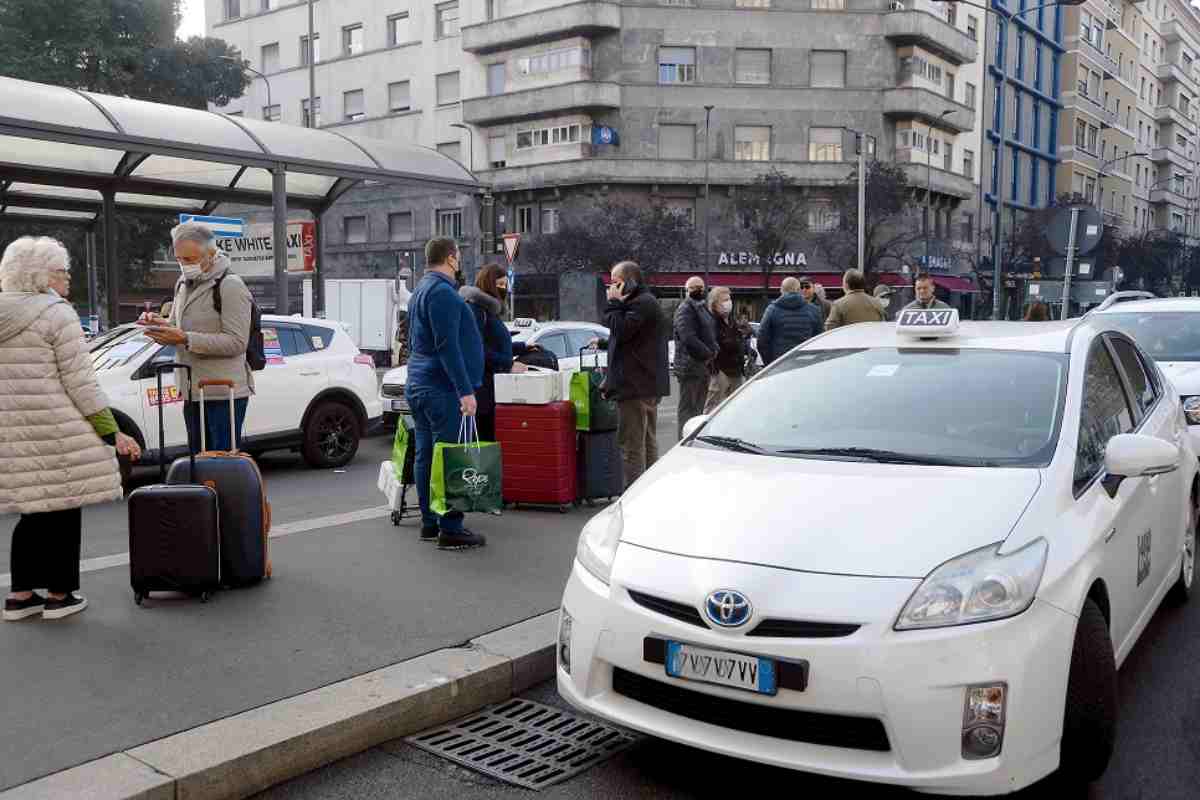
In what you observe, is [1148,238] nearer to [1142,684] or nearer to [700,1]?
[700,1]

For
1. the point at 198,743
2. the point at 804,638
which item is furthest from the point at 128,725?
the point at 804,638

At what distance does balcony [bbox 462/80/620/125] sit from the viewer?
45844 mm

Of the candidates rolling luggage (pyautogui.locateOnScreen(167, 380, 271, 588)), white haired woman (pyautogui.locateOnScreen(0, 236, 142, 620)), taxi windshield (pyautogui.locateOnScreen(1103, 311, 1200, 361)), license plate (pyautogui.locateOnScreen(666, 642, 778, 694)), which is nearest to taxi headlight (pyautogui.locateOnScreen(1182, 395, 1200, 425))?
taxi windshield (pyautogui.locateOnScreen(1103, 311, 1200, 361))

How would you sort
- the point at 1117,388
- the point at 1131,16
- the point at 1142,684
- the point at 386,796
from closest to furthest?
the point at 386,796 → the point at 1142,684 → the point at 1117,388 → the point at 1131,16

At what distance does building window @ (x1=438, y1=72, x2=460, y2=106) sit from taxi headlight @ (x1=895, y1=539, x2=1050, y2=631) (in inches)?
2000

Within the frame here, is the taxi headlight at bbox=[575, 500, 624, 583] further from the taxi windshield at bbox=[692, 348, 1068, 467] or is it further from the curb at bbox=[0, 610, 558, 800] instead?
the curb at bbox=[0, 610, 558, 800]

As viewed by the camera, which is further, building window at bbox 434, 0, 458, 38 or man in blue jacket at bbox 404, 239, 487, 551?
building window at bbox 434, 0, 458, 38

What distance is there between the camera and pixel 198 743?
3553mm

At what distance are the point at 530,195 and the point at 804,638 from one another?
46.5 metres

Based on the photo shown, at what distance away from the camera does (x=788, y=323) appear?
11188mm

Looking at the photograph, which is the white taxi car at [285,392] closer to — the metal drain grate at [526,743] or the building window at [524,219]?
the metal drain grate at [526,743]

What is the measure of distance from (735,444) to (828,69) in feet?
154

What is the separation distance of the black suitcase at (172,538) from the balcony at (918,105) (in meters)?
46.7

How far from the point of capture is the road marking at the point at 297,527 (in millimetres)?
6160
